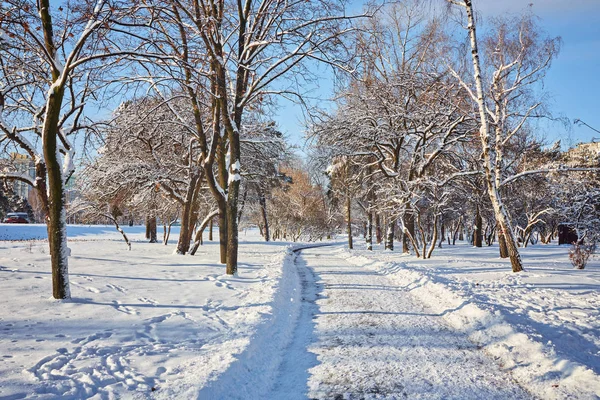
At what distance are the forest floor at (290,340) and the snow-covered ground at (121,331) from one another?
2 centimetres

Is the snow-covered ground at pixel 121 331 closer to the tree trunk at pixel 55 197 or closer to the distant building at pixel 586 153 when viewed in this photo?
the tree trunk at pixel 55 197

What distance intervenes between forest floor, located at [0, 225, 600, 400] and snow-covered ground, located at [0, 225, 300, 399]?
0.02 metres

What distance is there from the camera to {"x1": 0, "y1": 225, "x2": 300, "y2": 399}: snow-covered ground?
3.85 metres

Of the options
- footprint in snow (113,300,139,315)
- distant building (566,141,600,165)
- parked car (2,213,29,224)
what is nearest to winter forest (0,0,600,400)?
footprint in snow (113,300,139,315)

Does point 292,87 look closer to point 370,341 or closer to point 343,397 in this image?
point 370,341

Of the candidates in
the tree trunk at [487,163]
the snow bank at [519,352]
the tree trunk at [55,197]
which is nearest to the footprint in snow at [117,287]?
the tree trunk at [55,197]

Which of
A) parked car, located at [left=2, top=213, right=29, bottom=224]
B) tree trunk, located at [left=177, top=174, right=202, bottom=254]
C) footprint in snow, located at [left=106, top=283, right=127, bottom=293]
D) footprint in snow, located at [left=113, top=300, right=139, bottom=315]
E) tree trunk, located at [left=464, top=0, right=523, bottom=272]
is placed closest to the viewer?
footprint in snow, located at [left=113, top=300, right=139, bottom=315]

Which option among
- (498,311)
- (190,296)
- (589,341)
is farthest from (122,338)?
(589,341)

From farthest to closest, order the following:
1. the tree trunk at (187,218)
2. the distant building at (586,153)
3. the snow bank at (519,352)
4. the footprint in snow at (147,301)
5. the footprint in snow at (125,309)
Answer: the distant building at (586,153) < the tree trunk at (187,218) < the footprint in snow at (147,301) < the footprint in snow at (125,309) < the snow bank at (519,352)

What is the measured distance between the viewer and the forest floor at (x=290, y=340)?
3973 mm

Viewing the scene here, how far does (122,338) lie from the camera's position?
17.2 feet

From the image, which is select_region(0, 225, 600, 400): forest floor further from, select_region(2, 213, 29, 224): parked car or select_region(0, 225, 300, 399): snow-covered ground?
select_region(2, 213, 29, 224): parked car

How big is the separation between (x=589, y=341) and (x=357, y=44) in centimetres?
827

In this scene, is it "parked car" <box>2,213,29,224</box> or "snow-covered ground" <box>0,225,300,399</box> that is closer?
"snow-covered ground" <box>0,225,300,399</box>
